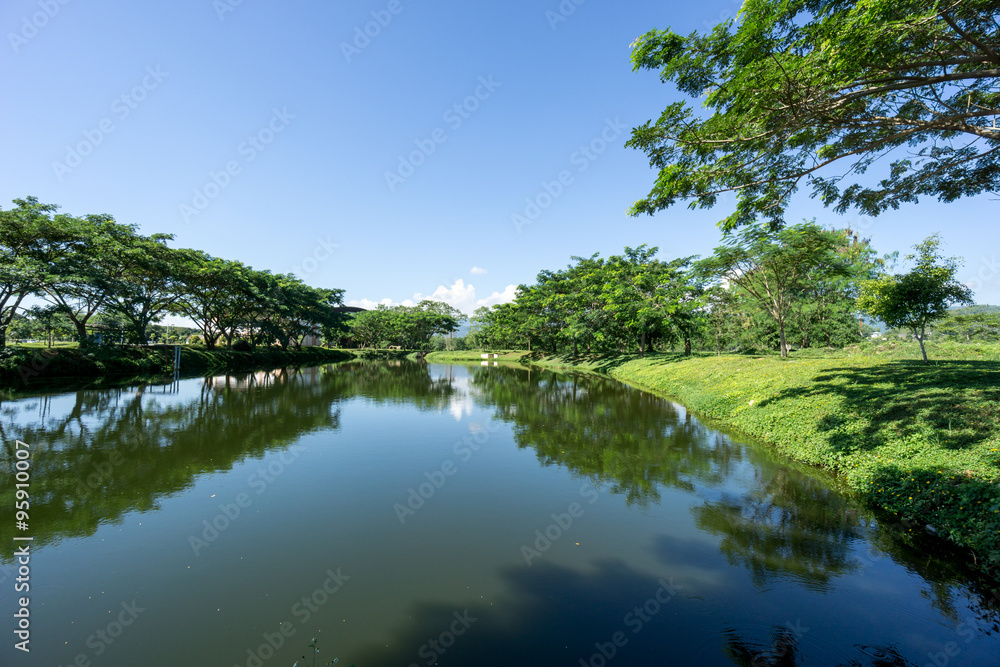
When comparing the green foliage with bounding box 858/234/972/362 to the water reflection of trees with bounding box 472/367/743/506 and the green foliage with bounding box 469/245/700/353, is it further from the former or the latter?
the green foliage with bounding box 469/245/700/353

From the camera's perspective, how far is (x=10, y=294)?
20266 mm

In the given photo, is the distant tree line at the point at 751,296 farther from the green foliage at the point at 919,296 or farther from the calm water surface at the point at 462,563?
the calm water surface at the point at 462,563

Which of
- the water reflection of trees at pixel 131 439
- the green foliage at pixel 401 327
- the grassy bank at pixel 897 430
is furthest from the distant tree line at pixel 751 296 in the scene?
the green foliage at pixel 401 327

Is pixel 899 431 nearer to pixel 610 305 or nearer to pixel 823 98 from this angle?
pixel 823 98

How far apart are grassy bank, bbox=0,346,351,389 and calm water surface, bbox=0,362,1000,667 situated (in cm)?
1536

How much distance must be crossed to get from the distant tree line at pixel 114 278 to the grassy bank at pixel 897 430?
31.7 m

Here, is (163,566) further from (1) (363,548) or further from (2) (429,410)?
(2) (429,410)

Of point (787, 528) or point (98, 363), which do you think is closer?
point (787, 528)

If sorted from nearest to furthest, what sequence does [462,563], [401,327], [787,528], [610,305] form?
[462,563] < [787,528] < [610,305] < [401,327]

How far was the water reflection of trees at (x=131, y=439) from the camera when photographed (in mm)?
6062

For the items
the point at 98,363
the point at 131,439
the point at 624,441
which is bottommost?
the point at 624,441

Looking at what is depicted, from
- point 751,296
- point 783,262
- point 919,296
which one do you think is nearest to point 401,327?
point 751,296

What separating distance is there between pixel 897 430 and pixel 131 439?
17.4 meters

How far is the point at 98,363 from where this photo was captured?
22578 mm
